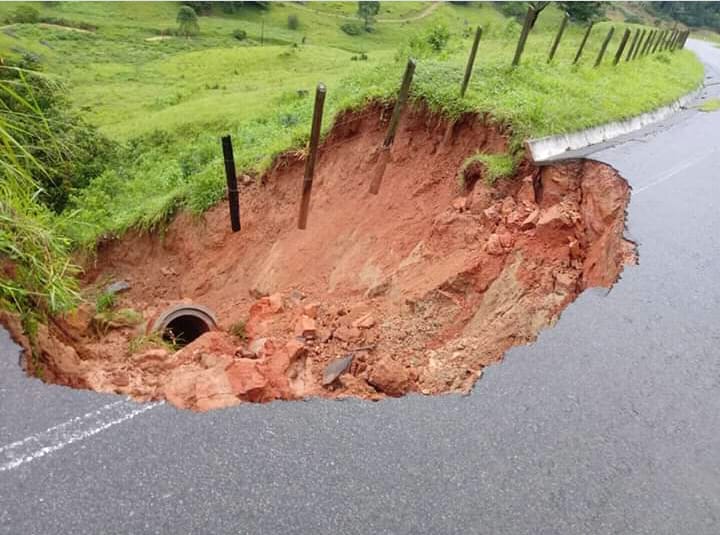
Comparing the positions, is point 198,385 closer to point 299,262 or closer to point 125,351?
point 125,351

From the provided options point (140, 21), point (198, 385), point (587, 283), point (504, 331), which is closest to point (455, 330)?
point (504, 331)

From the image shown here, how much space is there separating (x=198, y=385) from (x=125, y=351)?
2130mm

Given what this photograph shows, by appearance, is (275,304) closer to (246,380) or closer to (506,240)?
(506,240)

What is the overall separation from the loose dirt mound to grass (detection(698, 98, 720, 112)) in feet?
26.9

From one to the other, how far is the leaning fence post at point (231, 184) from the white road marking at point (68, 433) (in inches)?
192

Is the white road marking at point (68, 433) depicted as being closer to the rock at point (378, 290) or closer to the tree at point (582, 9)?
the rock at point (378, 290)

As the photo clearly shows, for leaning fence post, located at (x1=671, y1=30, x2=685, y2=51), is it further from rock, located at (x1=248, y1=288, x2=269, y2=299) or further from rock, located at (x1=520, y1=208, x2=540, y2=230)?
rock, located at (x1=248, y1=288, x2=269, y2=299)

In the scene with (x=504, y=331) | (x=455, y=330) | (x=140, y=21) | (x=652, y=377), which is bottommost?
(x=140, y=21)

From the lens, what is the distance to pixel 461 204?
730cm

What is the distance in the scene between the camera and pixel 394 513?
302cm

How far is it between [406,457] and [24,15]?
188 ft

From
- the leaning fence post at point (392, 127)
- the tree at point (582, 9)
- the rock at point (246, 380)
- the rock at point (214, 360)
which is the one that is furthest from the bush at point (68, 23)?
the rock at point (246, 380)

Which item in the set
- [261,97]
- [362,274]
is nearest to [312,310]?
[362,274]

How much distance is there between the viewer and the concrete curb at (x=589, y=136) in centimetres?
743
